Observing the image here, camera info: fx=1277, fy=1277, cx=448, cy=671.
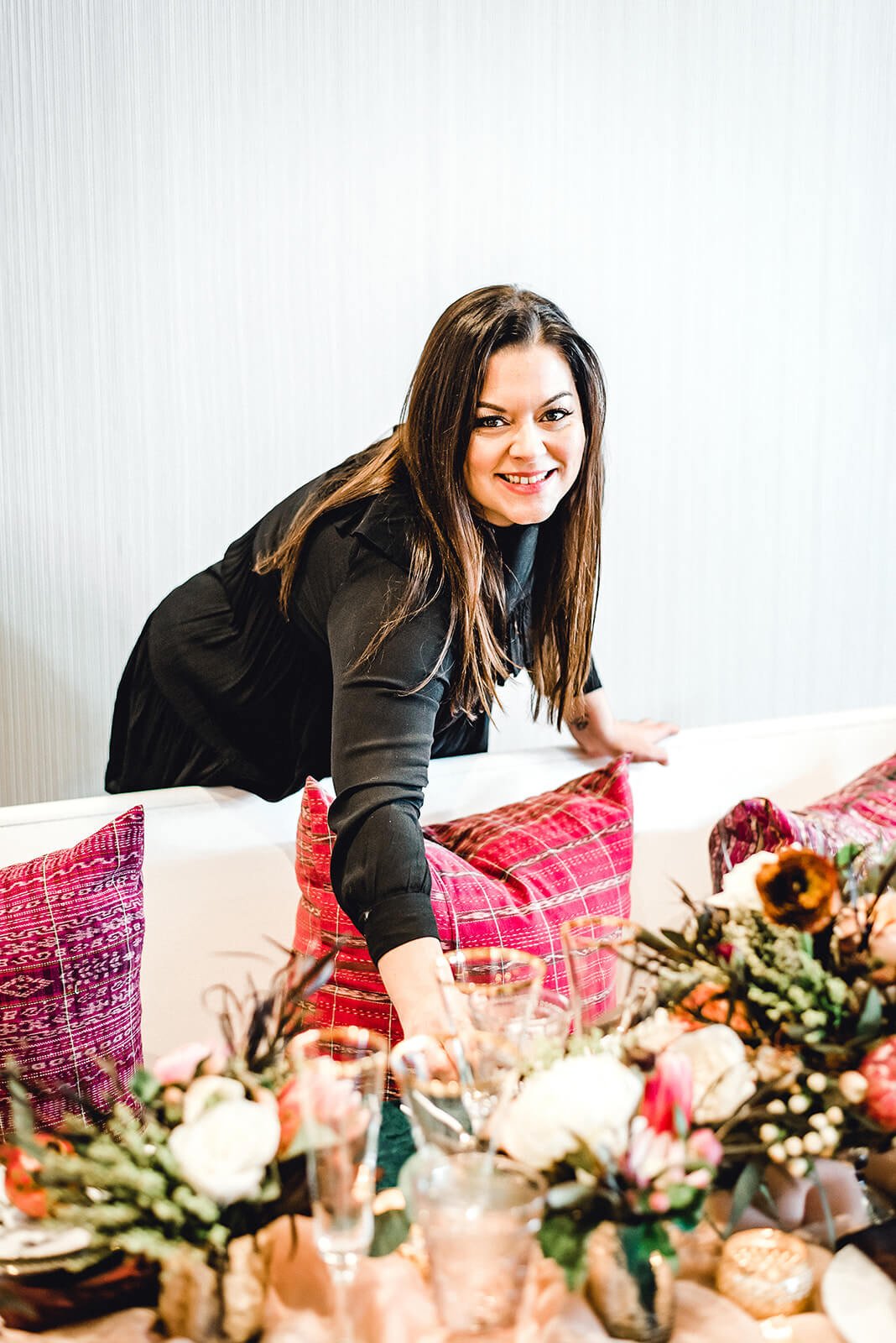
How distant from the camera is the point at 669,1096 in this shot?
0.88m

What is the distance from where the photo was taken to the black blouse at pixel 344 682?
4.25 feet

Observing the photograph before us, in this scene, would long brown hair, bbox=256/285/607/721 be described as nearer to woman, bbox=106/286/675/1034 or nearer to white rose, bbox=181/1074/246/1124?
woman, bbox=106/286/675/1034

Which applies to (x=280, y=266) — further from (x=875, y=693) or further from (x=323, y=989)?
(x=875, y=693)

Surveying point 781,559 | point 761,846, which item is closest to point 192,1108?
point 761,846

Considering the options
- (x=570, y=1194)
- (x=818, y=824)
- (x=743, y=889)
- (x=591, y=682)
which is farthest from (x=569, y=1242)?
(x=591, y=682)

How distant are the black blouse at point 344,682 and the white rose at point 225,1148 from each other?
41 cm

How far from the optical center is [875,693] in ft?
9.58

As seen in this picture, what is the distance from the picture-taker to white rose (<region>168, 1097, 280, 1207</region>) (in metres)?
0.83

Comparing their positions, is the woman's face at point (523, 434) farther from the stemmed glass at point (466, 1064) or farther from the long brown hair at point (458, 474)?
the stemmed glass at point (466, 1064)

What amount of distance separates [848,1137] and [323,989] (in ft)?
2.39

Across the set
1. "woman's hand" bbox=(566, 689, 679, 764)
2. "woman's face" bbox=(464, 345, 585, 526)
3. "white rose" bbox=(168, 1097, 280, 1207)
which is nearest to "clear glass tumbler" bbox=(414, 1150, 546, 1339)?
"white rose" bbox=(168, 1097, 280, 1207)

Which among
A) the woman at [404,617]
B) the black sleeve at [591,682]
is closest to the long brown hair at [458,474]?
the woman at [404,617]

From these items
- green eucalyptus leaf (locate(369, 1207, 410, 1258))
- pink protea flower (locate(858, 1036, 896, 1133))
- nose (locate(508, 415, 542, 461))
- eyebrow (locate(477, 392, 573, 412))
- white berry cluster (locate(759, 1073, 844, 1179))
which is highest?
eyebrow (locate(477, 392, 573, 412))

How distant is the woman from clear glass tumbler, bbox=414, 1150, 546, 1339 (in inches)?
12.6
